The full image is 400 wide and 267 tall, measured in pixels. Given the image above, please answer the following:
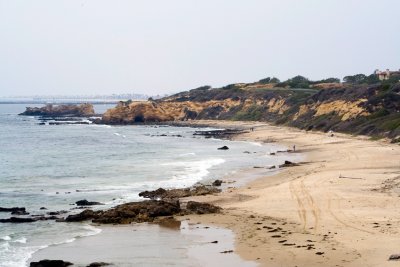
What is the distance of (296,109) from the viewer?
3866 inches

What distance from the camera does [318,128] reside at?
77.2 meters

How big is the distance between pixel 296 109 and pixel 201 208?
243 feet

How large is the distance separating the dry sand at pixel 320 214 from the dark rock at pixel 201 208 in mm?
667

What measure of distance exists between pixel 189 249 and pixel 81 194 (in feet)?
49.7

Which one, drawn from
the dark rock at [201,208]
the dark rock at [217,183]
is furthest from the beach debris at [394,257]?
the dark rock at [217,183]

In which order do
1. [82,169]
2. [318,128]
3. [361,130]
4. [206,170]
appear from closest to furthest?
1. [206,170]
2. [82,169]
3. [361,130]
4. [318,128]

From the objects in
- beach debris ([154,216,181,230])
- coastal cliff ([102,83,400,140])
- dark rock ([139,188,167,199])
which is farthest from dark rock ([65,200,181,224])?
coastal cliff ([102,83,400,140])

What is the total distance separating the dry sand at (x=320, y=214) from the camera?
17.9m

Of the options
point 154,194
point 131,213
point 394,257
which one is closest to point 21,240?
point 131,213

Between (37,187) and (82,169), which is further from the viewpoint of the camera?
(82,169)

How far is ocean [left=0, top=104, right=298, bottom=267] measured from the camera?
23.5 m

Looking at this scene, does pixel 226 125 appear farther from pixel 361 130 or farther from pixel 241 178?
pixel 241 178

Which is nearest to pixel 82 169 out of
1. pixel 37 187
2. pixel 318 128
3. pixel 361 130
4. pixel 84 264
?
pixel 37 187

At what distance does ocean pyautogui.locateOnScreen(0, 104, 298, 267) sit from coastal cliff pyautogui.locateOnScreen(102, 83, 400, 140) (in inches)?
498
